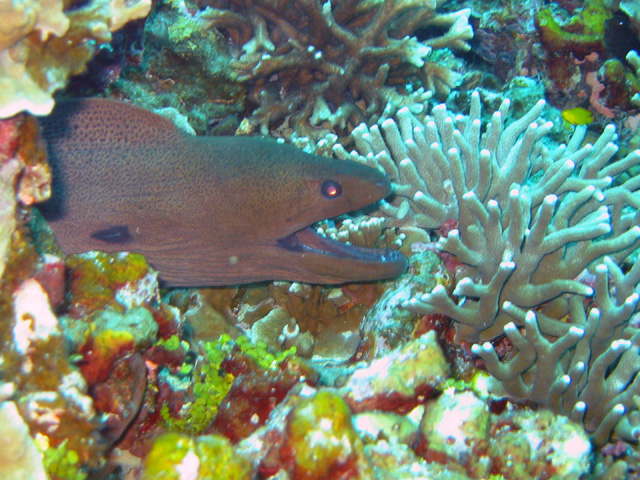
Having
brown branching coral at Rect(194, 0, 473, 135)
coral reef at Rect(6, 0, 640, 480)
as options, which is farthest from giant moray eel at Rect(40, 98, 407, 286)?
brown branching coral at Rect(194, 0, 473, 135)

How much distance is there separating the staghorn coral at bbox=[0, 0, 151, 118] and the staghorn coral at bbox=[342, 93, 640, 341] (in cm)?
195

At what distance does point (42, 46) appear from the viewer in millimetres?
1601

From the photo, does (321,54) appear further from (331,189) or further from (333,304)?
(333,304)

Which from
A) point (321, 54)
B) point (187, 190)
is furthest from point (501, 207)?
point (321, 54)

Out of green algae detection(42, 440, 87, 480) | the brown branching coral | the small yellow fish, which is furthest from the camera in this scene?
the small yellow fish

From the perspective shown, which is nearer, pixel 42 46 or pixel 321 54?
pixel 42 46

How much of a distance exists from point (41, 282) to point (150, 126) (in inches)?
49.1

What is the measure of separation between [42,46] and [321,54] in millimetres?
2952

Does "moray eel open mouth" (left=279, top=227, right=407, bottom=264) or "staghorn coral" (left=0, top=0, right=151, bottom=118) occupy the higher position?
"staghorn coral" (left=0, top=0, right=151, bottom=118)

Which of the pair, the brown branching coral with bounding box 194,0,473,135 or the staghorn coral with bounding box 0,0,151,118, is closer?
the staghorn coral with bounding box 0,0,151,118

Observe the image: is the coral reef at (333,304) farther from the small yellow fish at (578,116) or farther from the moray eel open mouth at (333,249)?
the small yellow fish at (578,116)

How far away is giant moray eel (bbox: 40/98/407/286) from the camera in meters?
2.57

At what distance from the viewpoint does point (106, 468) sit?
1848 millimetres

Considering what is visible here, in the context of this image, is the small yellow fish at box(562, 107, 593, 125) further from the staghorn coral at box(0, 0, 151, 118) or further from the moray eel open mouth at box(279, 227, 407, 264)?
the staghorn coral at box(0, 0, 151, 118)
